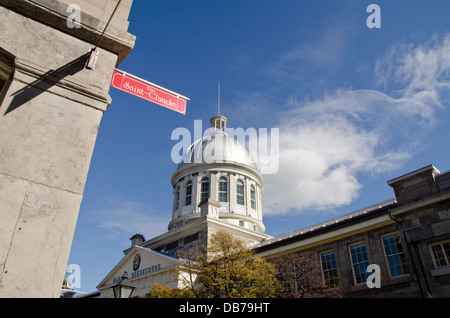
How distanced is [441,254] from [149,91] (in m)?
17.9

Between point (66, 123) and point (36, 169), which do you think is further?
point (66, 123)

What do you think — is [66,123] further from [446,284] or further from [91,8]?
[446,284]

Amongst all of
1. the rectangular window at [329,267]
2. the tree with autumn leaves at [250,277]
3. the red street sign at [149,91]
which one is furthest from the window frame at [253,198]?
the red street sign at [149,91]

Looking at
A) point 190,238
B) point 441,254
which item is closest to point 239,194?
point 190,238

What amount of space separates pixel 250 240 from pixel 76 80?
37.5 meters

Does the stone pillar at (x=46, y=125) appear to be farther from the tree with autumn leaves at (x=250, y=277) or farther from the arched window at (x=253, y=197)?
the arched window at (x=253, y=197)

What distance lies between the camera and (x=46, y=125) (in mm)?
5223

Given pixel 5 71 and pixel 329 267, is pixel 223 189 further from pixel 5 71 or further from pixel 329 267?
pixel 5 71

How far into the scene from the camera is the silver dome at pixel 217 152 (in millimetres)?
50625

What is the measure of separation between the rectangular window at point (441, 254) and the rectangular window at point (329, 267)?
247 inches

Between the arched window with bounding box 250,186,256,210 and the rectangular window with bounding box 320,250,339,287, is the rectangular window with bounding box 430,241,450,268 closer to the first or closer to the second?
the rectangular window with bounding box 320,250,339,287

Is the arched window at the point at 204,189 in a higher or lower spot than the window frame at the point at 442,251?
higher

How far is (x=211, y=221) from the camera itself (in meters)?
37.5

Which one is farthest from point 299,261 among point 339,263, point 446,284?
point 446,284
